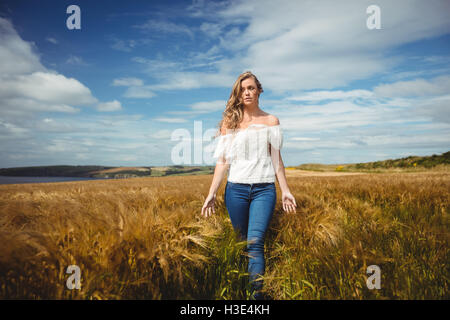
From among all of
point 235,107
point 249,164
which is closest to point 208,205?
point 249,164

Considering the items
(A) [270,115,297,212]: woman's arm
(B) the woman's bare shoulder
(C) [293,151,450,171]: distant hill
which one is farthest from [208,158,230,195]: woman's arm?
(C) [293,151,450,171]: distant hill

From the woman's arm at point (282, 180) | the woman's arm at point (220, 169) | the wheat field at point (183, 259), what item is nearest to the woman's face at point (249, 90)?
the woman's arm at point (282, 180)

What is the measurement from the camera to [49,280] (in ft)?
5.29

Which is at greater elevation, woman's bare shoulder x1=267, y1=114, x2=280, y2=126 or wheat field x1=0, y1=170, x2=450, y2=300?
woman's bare shoulder x1=267, y1=114, x2=280, y2=126

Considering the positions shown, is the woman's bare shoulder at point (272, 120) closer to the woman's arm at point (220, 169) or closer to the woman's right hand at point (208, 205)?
the woman's arm at point (220, 169)

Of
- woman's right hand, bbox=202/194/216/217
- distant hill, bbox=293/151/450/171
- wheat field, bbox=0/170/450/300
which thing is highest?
distant hill, bbox=293/151/450/171

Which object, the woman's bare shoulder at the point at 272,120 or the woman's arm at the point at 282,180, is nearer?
the woman's arm at the point at 282,180

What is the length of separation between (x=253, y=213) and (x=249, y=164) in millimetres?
545

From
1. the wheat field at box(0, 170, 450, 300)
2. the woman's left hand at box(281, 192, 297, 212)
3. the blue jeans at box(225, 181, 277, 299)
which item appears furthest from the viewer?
the woman's left hand at box(281, 192, 297, 212)

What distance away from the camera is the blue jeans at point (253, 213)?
96.4 inches

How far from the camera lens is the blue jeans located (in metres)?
2.45

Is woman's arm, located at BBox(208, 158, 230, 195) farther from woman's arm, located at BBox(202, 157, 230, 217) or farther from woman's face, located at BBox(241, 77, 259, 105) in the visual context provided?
woman's face, located at BBox(241, 77, 259, 105)
